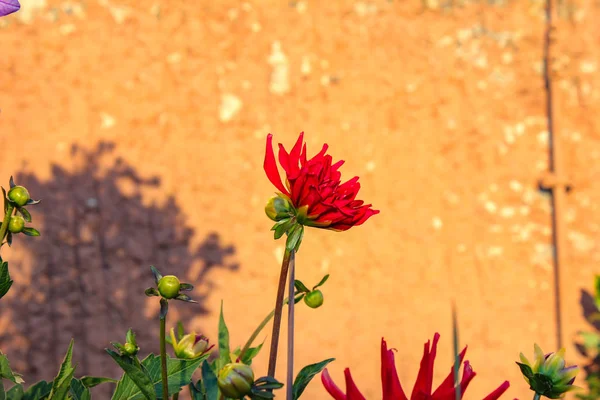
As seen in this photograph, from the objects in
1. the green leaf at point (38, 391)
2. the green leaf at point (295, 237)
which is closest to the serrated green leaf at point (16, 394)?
the green leaf at point (38, 391)

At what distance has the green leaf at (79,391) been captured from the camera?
1.71 ft

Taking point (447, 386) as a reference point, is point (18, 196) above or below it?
above

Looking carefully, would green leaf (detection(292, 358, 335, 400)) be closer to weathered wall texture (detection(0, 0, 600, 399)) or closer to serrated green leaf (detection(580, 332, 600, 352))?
weathered wall texture (detection(0, 0, 600, 399))

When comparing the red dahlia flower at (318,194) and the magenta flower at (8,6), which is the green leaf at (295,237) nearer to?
the red dahlia flower at (318,194)

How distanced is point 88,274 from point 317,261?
776mm

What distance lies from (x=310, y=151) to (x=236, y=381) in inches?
74.9

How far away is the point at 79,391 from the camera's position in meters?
0.53

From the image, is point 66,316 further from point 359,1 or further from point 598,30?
point 598,30

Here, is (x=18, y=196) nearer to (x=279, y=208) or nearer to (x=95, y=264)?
(x=279, y=208)

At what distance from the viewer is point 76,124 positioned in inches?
94.3

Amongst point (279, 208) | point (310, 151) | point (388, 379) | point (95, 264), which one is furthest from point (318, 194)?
point (95, 264)

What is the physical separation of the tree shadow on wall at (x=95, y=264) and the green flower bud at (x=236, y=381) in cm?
193

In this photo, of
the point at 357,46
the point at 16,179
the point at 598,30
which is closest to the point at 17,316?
the point at 16,179

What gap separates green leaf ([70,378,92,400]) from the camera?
1.71 ft
